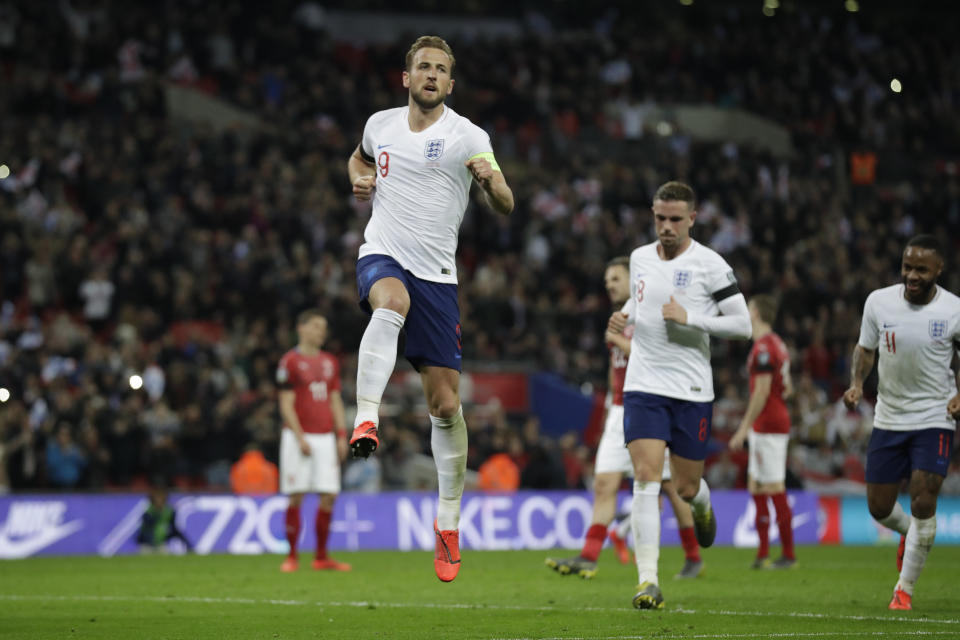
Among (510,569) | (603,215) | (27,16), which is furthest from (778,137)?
(510,569)

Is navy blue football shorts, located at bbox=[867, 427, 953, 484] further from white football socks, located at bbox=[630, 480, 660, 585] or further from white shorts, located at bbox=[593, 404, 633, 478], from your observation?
white shorts, located at bbox=[593, 404, 633, 478]

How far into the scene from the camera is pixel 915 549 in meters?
9.66

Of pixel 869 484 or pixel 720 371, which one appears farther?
pixel 720 371

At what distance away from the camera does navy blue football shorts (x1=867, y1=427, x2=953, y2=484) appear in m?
9.64

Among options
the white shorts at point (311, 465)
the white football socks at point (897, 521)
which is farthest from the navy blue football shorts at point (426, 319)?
the white shorts at point (311, 465)

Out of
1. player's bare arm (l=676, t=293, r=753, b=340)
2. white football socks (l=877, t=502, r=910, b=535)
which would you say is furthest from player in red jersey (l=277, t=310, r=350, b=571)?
white football socks (l=877, t=502, r=910, b=535)

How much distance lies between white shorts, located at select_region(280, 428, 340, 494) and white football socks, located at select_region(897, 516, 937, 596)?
22.0 ft

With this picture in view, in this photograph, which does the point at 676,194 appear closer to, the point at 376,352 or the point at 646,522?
the point at 646,522

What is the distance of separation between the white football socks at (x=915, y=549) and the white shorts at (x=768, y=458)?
4.65 m

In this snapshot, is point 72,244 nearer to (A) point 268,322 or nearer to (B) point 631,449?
(A) point 268,322

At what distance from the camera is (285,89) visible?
95.6ft

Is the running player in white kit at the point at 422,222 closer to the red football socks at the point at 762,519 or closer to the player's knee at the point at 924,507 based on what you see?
the player's knee at the point at 924,507

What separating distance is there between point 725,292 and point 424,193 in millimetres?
2659

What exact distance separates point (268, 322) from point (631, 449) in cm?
1419
